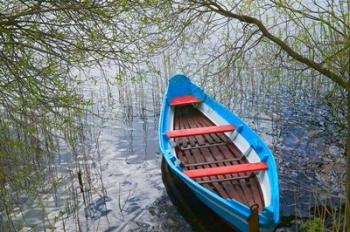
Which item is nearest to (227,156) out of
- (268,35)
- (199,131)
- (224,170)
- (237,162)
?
(237,162)

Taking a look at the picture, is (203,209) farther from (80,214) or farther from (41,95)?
(41,95)

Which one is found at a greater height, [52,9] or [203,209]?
[52,9]

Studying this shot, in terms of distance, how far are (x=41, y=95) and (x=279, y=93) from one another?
8.75m

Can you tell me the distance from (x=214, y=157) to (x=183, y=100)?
9.23 ft

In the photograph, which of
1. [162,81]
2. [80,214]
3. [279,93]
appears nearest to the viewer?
[80,214]

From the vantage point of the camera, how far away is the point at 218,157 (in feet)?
23.9

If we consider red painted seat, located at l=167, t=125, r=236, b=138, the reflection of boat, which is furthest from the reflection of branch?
red painted seat, located at l=167, t=125, r=236, b=138

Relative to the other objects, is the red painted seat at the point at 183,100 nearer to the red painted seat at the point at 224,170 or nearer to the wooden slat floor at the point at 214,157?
the wooden slat floor at the point at 214,157

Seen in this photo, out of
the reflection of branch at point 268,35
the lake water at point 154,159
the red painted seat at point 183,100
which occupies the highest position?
the reflection of branch at point 268,35

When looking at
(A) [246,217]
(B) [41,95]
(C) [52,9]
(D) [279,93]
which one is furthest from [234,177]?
(D) [279,93]

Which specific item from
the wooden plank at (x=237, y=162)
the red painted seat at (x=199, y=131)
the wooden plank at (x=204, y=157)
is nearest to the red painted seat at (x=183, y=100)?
the wooden plank at (x=204, y=157)

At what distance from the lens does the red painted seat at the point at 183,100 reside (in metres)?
9.66

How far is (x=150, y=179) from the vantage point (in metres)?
8.18

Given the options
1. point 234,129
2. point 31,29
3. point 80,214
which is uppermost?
point 31,29
